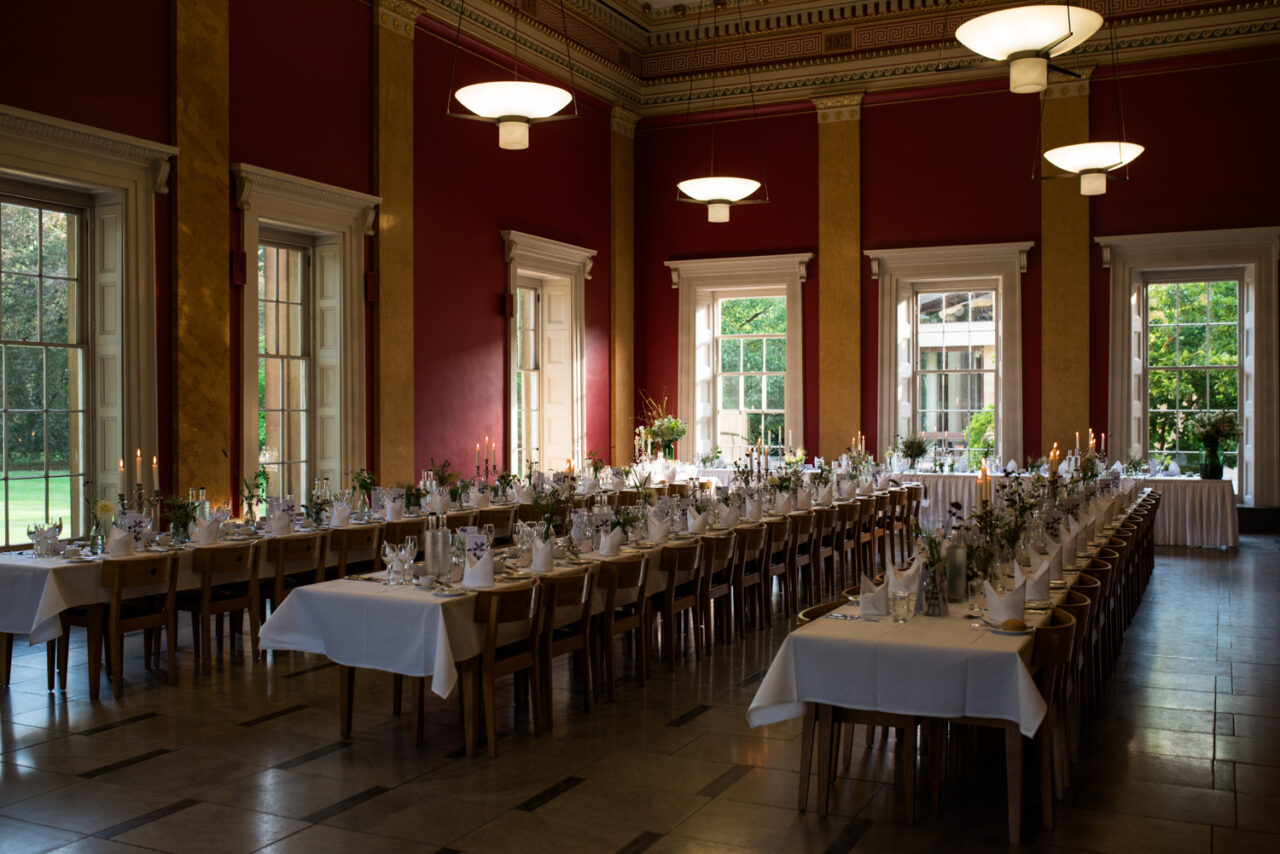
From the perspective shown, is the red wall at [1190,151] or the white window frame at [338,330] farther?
the red wall at [1190,151]

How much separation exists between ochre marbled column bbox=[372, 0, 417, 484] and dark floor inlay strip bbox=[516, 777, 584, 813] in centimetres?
645

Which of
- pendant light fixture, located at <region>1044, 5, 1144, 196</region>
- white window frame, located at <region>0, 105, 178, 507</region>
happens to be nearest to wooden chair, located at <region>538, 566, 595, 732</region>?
white window frame, located at <region>0, 105, 178, 507</region>

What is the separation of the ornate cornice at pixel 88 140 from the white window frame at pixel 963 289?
871cm

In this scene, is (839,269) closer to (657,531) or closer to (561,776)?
(657,531)

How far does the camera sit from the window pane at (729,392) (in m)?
15.8

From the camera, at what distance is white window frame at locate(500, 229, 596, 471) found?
42.4 ft

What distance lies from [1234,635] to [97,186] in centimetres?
852

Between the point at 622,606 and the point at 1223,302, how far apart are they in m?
9.80

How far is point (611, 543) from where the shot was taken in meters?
6.74

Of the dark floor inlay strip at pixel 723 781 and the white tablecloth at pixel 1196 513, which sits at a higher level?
the white tablecloth at pixel 1196 513

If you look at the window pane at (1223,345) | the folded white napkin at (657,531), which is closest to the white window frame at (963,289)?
the window pane at (1223,345)

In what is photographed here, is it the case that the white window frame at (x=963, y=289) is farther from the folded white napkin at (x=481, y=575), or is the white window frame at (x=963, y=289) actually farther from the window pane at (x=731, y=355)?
the folded white napkin at (x=481, y=575)

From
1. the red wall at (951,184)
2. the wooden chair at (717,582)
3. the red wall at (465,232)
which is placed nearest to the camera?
the wooden chair at (717,582)

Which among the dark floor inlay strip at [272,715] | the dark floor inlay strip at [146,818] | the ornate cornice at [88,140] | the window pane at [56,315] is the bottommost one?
the dark floor inlay strip at [146,818]
